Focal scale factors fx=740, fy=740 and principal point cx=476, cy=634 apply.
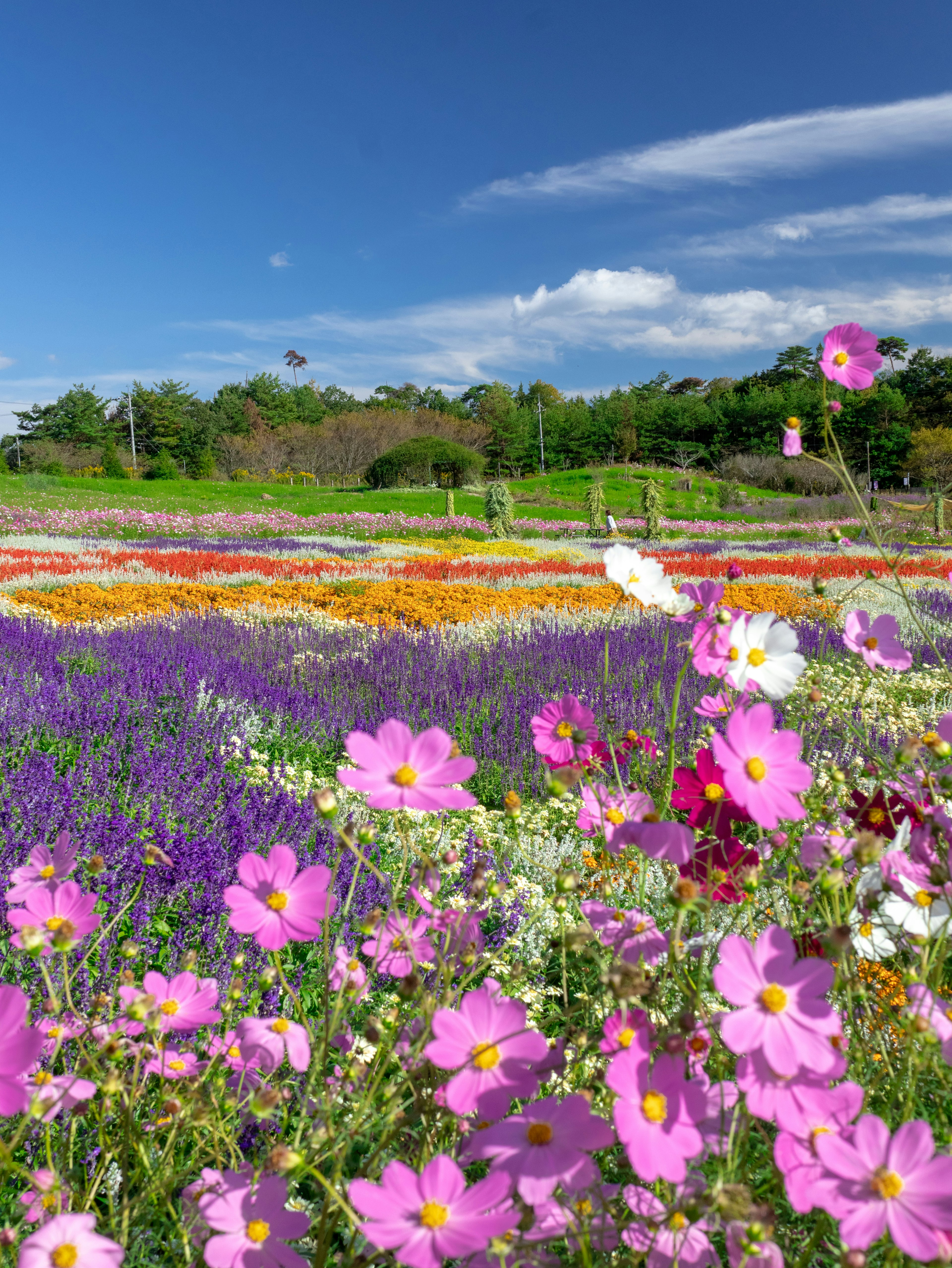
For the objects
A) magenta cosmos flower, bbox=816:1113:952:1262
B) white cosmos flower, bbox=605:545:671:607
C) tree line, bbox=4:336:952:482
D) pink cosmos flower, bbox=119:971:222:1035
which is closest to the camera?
magenta cosmos flower, bbox=816:1113:952:1262

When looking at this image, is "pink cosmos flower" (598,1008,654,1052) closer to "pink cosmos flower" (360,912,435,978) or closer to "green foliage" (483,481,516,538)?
"pink cosmos flower" (360,912,435,978)

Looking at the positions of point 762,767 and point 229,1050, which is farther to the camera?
point 229,1050

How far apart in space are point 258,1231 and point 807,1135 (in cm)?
53

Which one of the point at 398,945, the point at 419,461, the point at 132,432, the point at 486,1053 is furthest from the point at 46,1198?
the point at 132,432

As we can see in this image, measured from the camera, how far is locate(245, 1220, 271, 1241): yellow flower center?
2.39 feet

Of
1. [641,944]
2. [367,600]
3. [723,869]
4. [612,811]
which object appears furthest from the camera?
[367,600]

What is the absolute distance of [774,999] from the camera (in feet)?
2.21

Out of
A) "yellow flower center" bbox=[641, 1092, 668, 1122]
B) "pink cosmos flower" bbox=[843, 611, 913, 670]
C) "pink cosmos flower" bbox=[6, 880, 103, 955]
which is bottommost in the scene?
"yellow flower center" bbox=[641, 1092, 668, 1122]

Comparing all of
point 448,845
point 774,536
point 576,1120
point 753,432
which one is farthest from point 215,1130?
point 753,432

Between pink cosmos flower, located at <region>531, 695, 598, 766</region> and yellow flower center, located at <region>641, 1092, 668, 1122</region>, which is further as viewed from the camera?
pink cosmos flower, located at <region>531, 695, 598, 766</region>

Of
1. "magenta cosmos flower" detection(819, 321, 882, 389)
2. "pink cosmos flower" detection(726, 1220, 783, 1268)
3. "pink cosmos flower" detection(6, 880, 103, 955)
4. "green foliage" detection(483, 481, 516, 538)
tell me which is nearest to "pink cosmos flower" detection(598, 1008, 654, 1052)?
"pink cosmos flower" detection(726, 1220, 783, 1268)

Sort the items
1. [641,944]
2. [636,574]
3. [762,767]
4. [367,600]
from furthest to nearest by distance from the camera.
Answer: [367,600] < [636,574] < [641,944] < [762,767]

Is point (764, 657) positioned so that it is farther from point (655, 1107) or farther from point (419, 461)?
point (419, 461)

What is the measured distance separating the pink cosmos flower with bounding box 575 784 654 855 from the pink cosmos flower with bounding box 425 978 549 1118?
21cm
